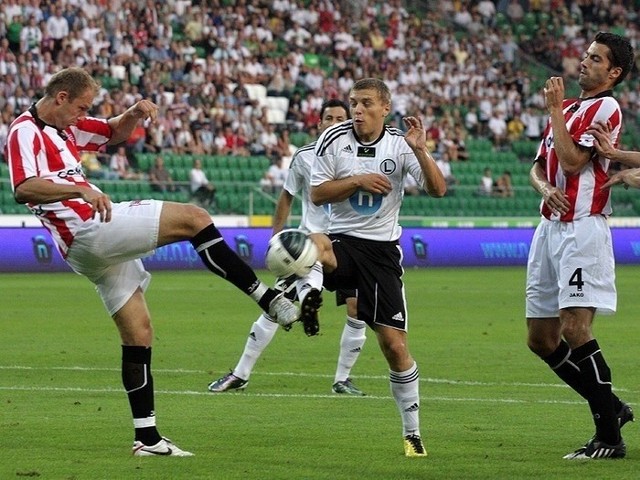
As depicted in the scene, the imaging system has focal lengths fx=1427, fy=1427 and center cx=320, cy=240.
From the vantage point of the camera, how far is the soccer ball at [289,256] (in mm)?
8000

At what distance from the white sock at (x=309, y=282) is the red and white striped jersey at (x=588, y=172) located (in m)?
1.48

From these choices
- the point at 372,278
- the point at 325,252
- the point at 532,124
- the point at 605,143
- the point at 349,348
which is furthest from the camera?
the point at 532,124

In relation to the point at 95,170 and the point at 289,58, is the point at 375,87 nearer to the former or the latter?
the point at 95,170

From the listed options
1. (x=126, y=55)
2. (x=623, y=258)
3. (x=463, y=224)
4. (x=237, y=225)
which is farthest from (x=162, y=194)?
(x=623, y=258)

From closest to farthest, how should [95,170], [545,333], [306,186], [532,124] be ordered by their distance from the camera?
1. [545,333]
2. [306,186]
3. [95,170]
4. [532,124]

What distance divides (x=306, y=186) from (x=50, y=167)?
4.39m

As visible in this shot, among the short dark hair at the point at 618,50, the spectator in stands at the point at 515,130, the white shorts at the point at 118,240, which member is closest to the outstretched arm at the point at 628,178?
the short dark hair at the point at 618,50

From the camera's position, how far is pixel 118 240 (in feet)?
26.6

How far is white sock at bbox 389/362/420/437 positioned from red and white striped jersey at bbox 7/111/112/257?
6.76 ft

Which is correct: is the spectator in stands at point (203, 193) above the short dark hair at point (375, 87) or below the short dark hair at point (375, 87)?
below

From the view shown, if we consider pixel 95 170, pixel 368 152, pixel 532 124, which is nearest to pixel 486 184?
pixel 532 124

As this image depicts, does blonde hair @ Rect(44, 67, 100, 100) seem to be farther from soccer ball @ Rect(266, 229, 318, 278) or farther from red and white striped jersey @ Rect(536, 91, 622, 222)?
red and white striped jersey @ Rect(536, 91, 622, 222)

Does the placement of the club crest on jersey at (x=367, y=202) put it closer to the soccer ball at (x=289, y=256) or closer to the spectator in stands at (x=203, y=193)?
the soccer ball at (x=289, y=256)

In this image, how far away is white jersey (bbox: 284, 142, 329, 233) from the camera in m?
12.1
